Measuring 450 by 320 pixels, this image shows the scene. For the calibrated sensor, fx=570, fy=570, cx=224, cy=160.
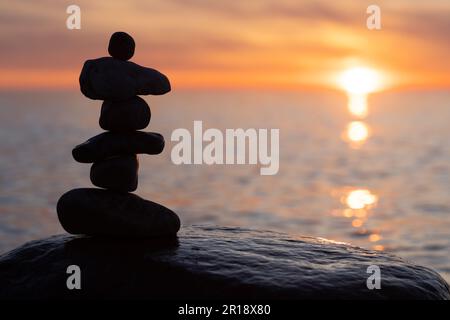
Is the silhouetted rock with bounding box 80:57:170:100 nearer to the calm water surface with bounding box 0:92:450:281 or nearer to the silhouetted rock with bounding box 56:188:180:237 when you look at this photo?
the silhouetted rock with bounding box 56:188:180:237

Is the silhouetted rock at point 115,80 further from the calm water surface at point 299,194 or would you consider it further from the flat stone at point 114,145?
the calm water surface at point 299,194

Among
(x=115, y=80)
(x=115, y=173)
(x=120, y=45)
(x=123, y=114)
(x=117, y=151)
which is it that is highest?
(x=120, y=45)

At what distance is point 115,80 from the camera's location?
9.20 m

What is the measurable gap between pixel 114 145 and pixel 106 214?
116cm

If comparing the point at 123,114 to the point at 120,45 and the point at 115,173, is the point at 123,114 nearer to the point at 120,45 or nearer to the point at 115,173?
the point at 115,173

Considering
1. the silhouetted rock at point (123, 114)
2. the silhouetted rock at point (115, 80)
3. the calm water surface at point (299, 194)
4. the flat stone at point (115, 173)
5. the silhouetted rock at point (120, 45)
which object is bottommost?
the flat stone at point (115, 173)

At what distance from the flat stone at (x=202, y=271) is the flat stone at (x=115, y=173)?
3.06 ft

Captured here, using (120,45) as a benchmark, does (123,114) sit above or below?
below

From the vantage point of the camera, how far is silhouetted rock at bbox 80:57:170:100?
918 cm

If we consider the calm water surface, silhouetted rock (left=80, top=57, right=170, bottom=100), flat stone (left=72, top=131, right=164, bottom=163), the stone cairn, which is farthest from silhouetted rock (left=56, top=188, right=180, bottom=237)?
the calm water surface

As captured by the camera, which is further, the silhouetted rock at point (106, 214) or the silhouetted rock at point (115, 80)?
the silhouetted rock at point (106, 214)

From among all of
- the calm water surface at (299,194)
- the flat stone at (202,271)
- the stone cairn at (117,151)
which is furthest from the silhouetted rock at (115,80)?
the calm water surface at (299,194)

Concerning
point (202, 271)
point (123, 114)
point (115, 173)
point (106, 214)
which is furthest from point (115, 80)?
point (202, 271)

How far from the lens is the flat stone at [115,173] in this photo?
963 centimetres
